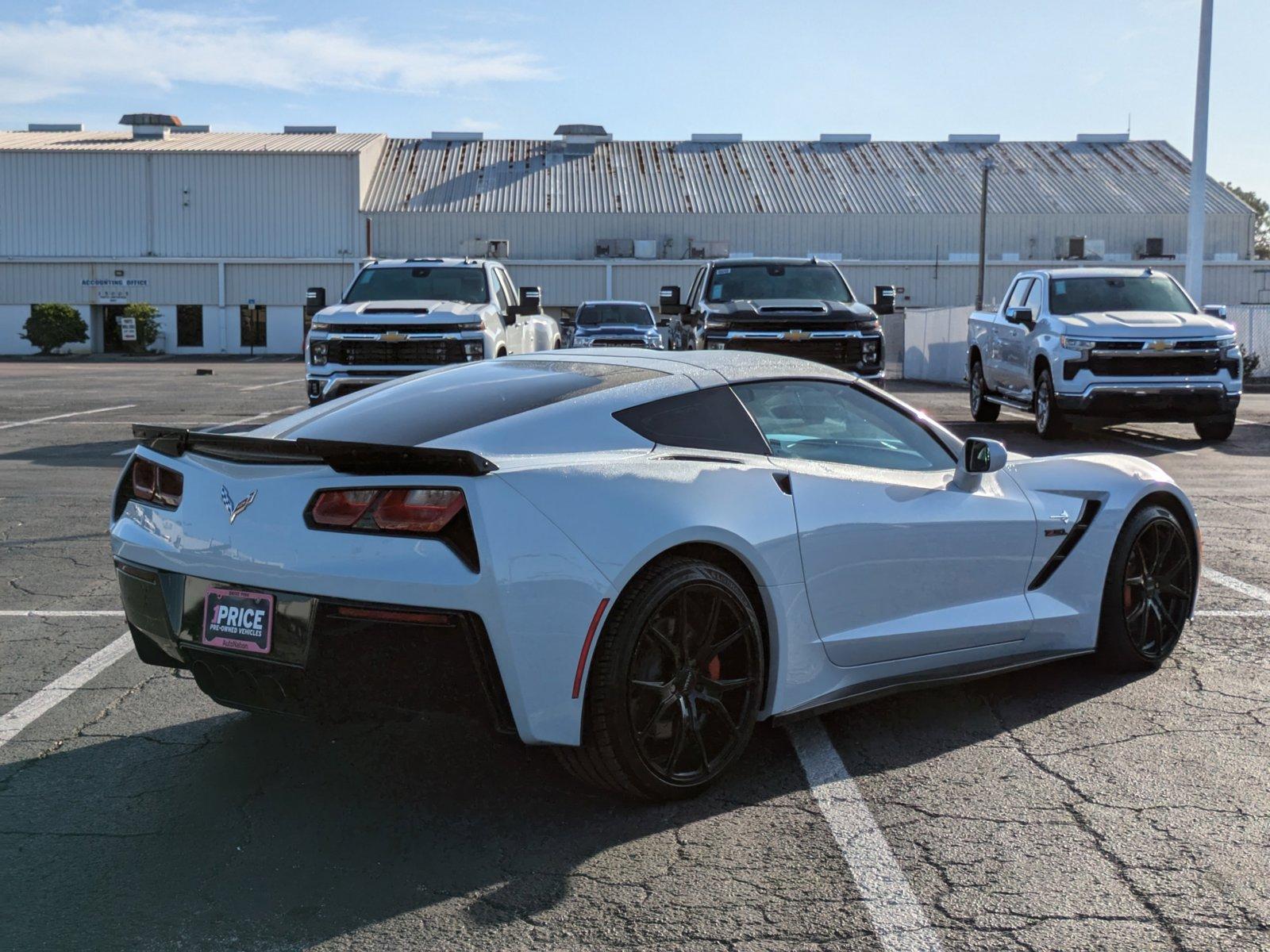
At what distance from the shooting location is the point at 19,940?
330cm

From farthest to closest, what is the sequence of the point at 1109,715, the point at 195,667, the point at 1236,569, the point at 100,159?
1. the point at 100,159
2. the point at 1236,569
3. the point at 1109,715
4. the point at 195,667

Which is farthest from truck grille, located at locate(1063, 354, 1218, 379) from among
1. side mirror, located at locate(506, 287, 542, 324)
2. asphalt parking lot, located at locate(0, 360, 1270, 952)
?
asphalt parking lot, located at locate(0, 360, 1270, 952)

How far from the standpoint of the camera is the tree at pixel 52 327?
60000mm

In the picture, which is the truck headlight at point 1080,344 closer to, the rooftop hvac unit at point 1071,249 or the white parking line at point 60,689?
the white parking line at point 60,689

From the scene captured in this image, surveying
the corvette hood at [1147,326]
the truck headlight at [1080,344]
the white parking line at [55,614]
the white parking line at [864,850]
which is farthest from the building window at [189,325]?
the white parking line at [864,850]

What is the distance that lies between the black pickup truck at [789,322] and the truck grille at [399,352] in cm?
264

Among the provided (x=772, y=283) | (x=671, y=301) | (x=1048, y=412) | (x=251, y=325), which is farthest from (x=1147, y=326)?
(x=251, y=325)

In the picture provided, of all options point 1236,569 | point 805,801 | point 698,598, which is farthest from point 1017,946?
point 1236,569

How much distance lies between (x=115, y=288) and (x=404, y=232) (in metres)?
13.1

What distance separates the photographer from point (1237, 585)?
25.6 ft

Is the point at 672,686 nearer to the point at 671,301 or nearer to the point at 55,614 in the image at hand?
the point at 55,614

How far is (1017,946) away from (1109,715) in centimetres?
218

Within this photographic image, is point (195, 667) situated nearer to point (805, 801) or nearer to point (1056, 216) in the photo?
point (805, 801)

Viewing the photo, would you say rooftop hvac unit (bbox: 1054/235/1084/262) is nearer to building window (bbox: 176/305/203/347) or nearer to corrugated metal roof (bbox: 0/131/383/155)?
corrugated metal roof (bbox: 0/131/383/155)
